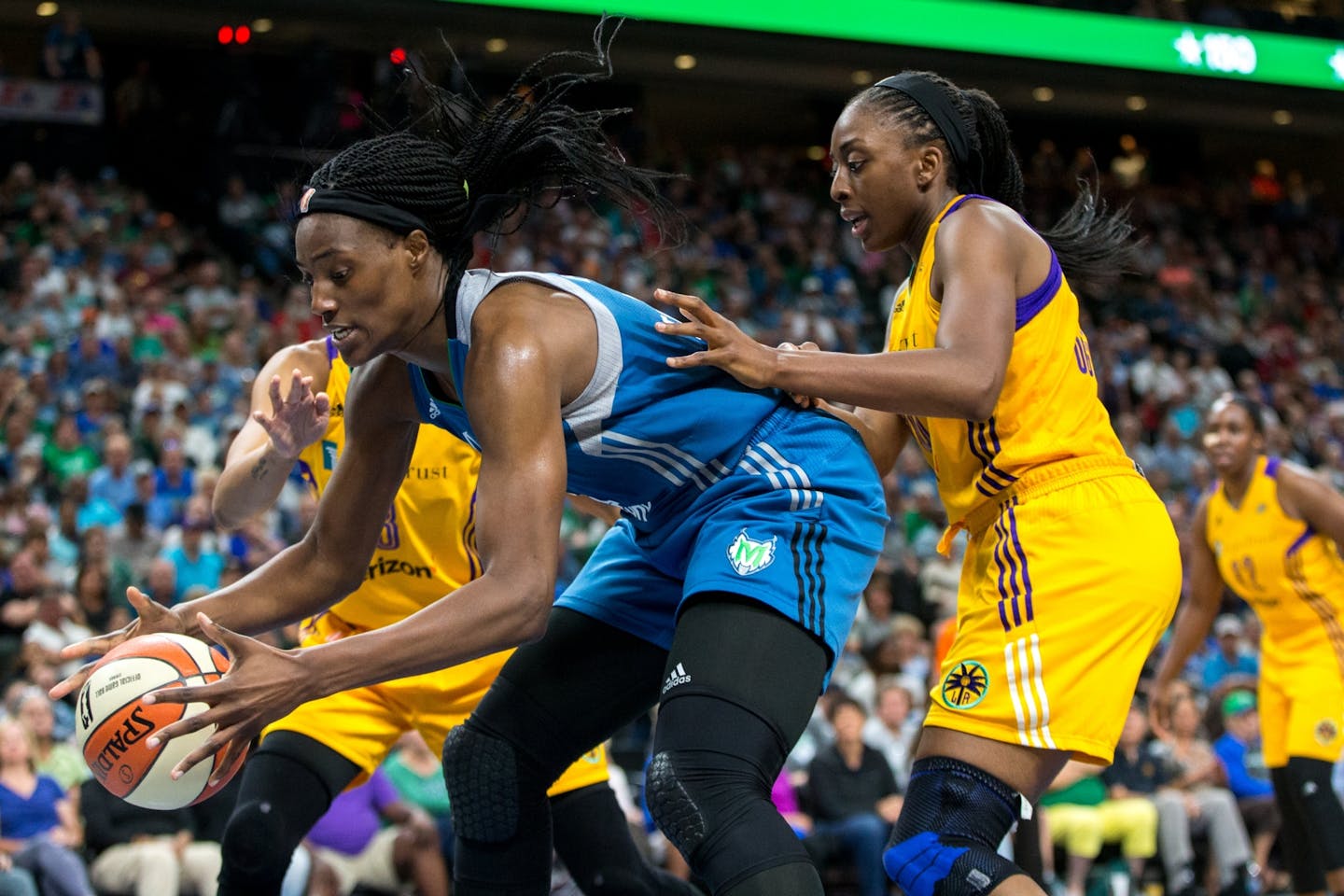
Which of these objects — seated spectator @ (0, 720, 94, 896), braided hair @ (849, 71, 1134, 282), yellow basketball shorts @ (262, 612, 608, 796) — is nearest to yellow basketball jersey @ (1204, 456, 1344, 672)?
braided hair @ (849, 71, 1134, 282)

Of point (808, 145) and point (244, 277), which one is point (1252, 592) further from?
point (808, 145)

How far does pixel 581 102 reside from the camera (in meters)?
→ 16.6

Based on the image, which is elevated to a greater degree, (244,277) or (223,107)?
(223,107)

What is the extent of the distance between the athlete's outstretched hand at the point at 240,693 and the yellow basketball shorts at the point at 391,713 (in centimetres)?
152

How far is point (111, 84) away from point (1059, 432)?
16.1 meters

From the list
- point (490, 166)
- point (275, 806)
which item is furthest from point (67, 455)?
point (490, 166)

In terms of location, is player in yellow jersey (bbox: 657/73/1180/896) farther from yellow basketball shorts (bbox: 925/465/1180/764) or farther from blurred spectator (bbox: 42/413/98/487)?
blurred spectator (bbox: 42/413/98/487)

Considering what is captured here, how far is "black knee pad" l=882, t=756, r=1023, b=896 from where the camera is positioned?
10.2 ft

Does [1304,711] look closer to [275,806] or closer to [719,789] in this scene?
[719,789]

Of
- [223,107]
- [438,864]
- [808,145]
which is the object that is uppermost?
[808,145]

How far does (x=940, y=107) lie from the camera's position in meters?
3.60

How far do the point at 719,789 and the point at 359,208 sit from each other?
1310 millimetres

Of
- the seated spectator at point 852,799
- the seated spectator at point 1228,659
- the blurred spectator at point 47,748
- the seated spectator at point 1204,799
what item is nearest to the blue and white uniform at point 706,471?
the blurred spectator at point 47,748

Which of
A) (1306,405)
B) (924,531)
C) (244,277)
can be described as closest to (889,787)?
(924,531)
